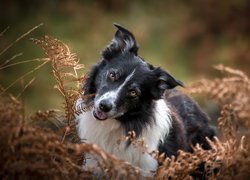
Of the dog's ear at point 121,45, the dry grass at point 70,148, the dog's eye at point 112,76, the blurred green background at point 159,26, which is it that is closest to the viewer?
the dry grass at point 70,148

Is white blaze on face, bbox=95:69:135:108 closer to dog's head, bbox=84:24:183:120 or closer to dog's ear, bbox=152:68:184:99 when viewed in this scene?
dog's head, bbox=84:24:183:120

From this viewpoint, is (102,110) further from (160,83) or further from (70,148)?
(70,148)

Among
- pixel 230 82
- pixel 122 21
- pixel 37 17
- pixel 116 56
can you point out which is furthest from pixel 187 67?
pixel 230 82

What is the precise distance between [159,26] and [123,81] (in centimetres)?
1034

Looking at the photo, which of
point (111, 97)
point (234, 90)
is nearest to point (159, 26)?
point (111, 97)

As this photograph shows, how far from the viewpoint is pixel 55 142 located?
13.5ft

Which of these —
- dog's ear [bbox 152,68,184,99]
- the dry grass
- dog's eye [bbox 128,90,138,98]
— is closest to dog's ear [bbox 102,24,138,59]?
dog's ear [bbox 152,68,184,99]

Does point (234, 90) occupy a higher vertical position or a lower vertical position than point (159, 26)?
lower

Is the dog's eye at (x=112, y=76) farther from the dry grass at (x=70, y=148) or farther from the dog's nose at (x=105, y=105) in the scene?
the dry grass at (x=70, y=148)

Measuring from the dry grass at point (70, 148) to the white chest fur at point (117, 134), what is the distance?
0.64 m

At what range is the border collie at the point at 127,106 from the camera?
18.3 feet

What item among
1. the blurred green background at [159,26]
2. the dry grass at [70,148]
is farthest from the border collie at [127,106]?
the blurred green background at [159,26]

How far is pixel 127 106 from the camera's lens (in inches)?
221

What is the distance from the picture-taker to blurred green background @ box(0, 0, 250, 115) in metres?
14.4
